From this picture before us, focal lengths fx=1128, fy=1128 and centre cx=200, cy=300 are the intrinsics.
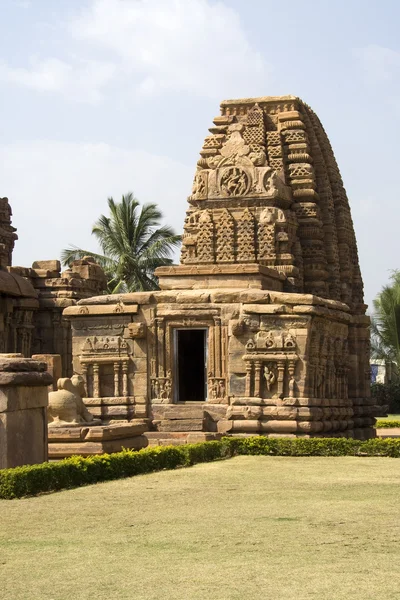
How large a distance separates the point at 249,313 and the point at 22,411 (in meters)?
8.07

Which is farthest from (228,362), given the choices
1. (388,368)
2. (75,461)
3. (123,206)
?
(388,368)

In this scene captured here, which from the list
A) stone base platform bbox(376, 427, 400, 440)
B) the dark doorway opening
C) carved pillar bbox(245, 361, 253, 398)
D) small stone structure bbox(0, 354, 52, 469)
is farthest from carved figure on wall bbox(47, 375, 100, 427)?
stone base platform bbox(376, 427, 400, 440)

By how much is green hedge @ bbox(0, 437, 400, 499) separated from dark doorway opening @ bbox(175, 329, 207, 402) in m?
6.30

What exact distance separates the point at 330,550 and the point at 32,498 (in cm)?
452

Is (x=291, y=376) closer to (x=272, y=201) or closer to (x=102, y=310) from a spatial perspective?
(x=102, y=310)

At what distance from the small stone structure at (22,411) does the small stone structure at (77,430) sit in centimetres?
227

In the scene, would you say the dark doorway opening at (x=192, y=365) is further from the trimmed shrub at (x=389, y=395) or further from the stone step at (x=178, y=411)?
the trimmed shrub at (x=389, y=395)

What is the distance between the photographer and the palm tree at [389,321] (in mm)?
45969

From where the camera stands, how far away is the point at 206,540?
949cm

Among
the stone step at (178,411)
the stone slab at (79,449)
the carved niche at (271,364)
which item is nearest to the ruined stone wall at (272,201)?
the carved niche at (271,364)

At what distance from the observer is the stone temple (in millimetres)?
20969

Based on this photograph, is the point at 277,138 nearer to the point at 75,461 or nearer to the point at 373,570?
the point at 75,461

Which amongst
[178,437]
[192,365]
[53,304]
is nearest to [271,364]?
[178,437]

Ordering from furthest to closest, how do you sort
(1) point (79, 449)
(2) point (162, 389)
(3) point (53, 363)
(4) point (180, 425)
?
(2) point (162, 389) → (4) point (180, 425) → (3) point (53, 363) → (1) point (79, 449)
